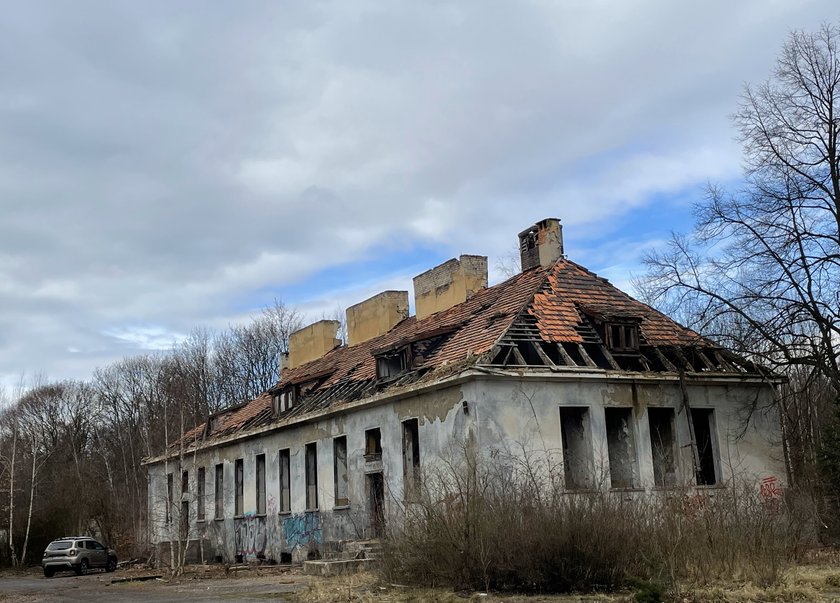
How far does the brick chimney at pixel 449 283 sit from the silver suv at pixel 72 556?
15.9 m

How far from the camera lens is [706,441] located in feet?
72.6

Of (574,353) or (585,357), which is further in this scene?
(574,353)

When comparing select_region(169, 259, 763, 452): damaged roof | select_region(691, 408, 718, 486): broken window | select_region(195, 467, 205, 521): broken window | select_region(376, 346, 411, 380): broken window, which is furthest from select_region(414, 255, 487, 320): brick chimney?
select_region(195, 467, 205, 521): broken window

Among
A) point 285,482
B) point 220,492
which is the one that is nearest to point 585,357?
point 285,482

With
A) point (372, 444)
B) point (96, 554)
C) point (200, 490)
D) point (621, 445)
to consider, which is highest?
point (372, 444)

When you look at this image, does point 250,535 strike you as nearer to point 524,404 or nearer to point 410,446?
point 410,446

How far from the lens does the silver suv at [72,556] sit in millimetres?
31750

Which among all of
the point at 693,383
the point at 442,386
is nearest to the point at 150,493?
the point at 442,386

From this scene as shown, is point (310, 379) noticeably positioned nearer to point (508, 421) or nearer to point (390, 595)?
point (508, 421)

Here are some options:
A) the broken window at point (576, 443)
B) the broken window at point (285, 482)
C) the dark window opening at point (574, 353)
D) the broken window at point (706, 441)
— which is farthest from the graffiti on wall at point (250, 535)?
the broken window at point (706, 441)

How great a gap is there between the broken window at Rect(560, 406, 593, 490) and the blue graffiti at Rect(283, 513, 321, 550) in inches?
355

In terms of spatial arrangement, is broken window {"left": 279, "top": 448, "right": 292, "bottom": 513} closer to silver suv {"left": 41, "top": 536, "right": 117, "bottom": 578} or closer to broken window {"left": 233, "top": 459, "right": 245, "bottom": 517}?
broken window {"left": 233, "top": 459, "right": 245, "bottom": 517}

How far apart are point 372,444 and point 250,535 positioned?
358 inches

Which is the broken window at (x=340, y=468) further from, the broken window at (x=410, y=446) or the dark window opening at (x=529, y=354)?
the dark window opening at (x=529, y=354)
